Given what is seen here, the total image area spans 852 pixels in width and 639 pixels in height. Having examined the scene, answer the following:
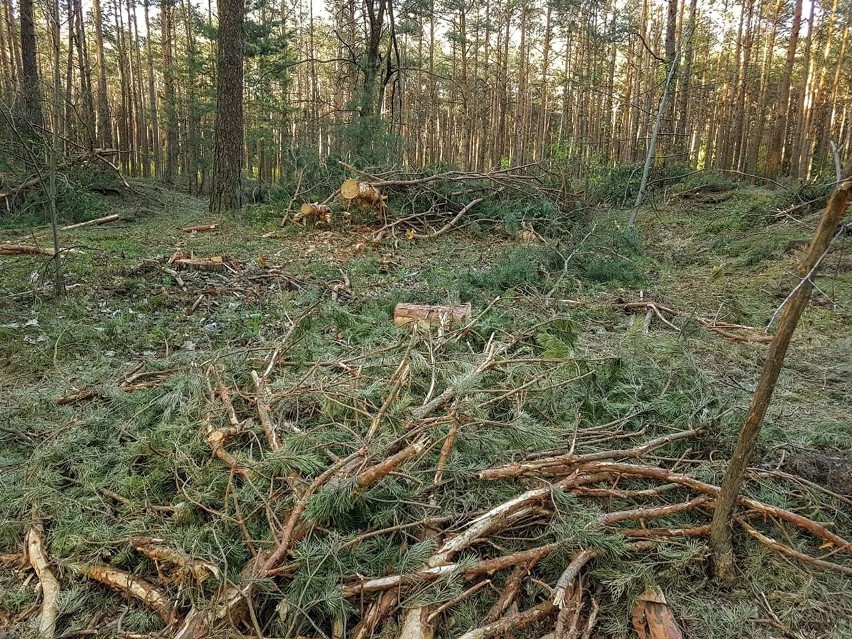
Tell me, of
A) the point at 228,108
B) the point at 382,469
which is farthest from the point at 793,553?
the point at 228,108

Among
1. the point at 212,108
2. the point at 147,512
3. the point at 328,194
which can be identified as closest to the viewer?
the point at 147,512

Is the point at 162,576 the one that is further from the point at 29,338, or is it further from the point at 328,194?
the point at 328,194

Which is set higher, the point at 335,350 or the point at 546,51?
the point at 546,51

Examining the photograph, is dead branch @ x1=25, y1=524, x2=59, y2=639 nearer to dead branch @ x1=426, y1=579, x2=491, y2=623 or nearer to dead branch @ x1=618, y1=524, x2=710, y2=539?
dead branch @ x1=426, y1=579, x2=491, y2=623

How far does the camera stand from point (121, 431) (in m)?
2.41

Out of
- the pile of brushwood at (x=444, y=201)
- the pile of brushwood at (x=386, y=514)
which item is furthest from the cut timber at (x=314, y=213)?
the pile of brushwood at (x=386, y=514)

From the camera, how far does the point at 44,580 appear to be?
168cm

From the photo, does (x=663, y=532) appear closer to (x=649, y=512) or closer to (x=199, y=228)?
(x=649, y=512)

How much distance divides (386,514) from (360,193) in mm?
7373

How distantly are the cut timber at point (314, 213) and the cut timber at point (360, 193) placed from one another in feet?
1.32

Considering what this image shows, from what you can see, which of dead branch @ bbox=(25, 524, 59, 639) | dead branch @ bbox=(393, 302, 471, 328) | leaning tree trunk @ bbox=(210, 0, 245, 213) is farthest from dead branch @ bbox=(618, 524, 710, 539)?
leaning tree trunk @ bbox=(210, 0, 245, 213)

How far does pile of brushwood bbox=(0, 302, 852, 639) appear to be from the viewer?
5.01 feet

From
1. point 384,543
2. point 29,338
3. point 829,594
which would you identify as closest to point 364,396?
point 384,543

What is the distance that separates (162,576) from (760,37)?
28.4 meters
